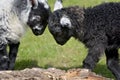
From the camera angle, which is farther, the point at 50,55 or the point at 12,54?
the point at 50,55

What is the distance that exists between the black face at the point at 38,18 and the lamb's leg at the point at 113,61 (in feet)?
4.89

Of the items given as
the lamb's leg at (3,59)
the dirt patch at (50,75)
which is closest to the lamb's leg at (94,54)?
the lamb's leg at (3,59)

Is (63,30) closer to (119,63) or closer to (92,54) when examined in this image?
(92,54)

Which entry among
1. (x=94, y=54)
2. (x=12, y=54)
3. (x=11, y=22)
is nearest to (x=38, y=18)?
(x=11, y=22)

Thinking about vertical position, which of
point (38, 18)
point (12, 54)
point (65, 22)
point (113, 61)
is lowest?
point (113, 61)

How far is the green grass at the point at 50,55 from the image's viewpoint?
10258mm

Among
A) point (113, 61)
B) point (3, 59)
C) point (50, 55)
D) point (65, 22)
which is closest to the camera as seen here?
point (65, 22)

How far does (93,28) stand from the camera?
28.3ft

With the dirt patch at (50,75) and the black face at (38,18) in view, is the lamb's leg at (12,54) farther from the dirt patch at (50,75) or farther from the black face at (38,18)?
the dirt patch at (50,75)

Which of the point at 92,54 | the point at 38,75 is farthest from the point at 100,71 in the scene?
the point at 38,75

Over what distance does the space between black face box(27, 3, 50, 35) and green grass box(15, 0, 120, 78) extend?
1202 millimetres

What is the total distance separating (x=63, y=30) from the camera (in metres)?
8.80

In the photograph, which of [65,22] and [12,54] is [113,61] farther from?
[12,54]

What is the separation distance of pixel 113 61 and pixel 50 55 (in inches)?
84.8
